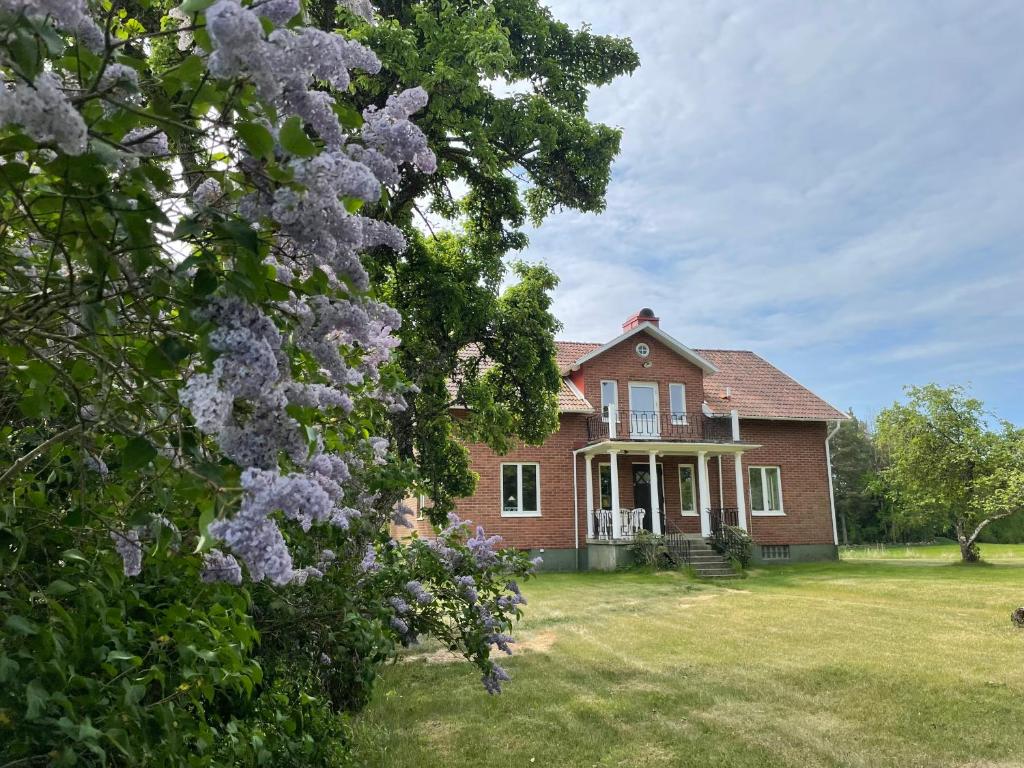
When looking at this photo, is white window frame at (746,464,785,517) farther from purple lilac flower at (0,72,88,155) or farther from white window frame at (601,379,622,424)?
purple lilac flower at (0,72,88,155)

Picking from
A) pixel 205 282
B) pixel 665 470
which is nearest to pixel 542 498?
pixel 665 470

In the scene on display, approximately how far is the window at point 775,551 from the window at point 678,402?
4514 mm

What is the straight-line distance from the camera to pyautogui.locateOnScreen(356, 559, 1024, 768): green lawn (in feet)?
16.1

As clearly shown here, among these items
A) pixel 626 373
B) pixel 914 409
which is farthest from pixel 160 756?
pixel 914 409

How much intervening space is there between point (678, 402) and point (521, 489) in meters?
5.60

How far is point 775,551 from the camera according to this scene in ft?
69.3

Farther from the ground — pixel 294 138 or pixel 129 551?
pixel 294 138

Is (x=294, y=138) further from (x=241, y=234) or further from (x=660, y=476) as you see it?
(x=660, y=476)

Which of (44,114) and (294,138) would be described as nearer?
(44,114)

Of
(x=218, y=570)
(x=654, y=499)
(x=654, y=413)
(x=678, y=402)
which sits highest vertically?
(x=678, y=402)

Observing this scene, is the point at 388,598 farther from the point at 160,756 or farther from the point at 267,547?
the point at 267,547

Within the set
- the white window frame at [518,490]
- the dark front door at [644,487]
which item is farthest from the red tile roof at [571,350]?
the dark front door at [644,487]

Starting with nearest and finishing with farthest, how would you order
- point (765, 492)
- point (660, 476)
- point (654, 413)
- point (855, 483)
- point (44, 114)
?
point (44, 114), point (654, 413), point (660, 476), point (765, 492), point (855, 483)

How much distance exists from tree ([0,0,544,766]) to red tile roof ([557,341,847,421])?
18.5m
